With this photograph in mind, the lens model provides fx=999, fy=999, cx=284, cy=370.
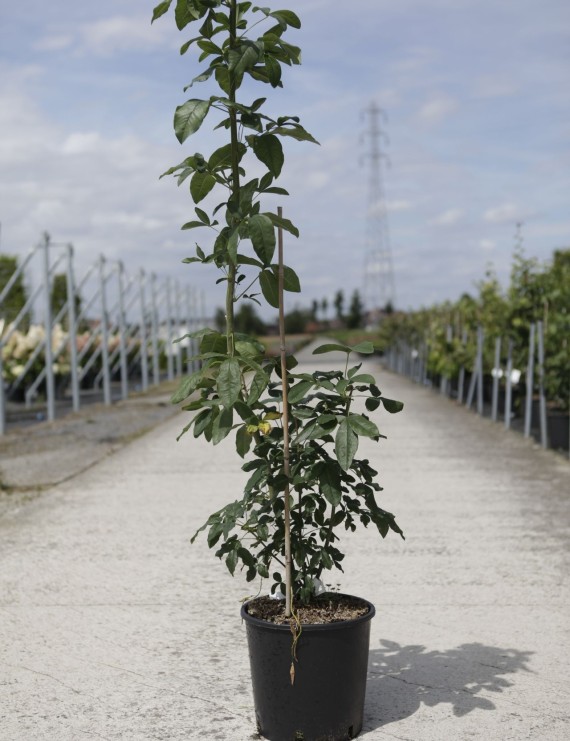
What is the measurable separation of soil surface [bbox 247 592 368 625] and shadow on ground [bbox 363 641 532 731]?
0.40 m

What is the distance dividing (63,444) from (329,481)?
9528 mm

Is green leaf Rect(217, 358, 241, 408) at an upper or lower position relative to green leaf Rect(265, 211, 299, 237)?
lower

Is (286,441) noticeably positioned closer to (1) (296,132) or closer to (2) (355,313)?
(1) (296,132)

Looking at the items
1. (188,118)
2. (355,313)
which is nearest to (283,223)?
(188,118)

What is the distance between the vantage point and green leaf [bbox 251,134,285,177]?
126 inches

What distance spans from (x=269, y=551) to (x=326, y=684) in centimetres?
47

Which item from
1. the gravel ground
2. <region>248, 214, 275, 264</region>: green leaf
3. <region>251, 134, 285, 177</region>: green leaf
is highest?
<region>251, 134, 285, 177</region>: green leaf

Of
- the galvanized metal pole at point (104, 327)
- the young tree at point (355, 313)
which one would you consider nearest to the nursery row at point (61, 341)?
the galvanized metal pole at point (104, 327)

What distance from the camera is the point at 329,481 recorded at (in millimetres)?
3109

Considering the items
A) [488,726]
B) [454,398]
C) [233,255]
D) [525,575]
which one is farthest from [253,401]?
[454,398]

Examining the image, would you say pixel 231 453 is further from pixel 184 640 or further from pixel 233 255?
pixel 233 255

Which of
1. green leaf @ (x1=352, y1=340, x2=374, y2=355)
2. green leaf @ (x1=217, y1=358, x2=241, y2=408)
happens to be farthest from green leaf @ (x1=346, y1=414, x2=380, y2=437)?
green leaf @ (x1=217, y1=358, x2=241, y2=408)

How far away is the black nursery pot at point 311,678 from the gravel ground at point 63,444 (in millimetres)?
4288

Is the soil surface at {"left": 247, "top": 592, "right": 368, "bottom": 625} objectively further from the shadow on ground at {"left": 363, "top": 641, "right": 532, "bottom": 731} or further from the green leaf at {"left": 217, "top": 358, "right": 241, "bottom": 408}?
the green leaf at {"left": 217, "top": 358, "right": 241, "bottom": 408}
